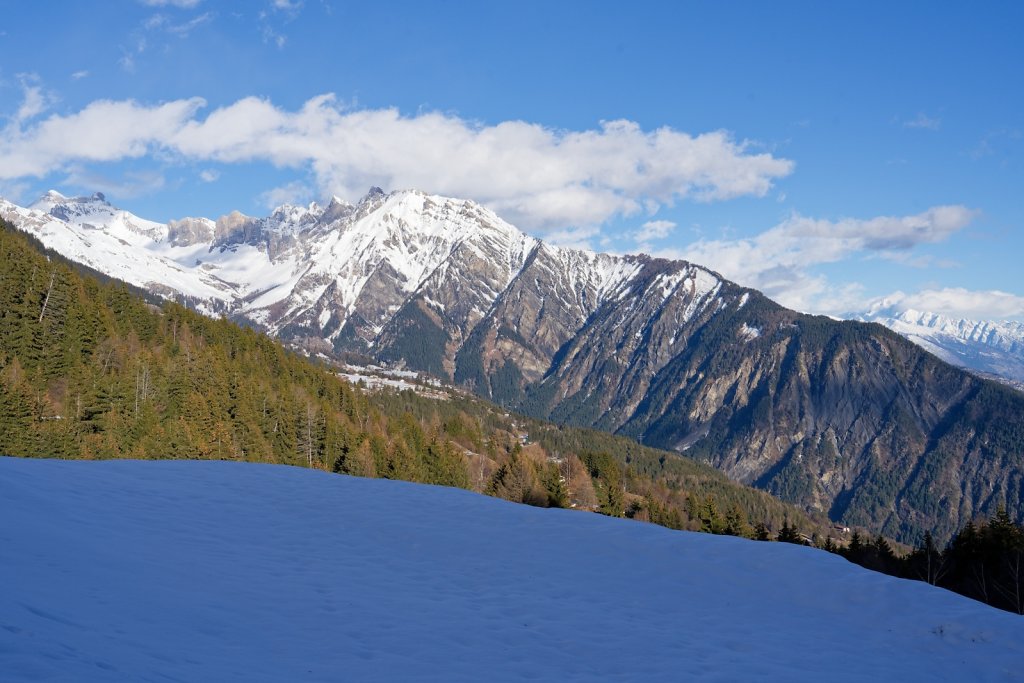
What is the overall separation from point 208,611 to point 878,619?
54.1 feet

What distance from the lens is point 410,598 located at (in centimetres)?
1552

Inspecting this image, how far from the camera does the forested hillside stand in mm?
47281

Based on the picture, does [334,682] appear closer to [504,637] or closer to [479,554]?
[504,637]

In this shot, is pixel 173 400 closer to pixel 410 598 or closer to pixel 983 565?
pixel 410 598

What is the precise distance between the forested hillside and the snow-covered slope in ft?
84.6

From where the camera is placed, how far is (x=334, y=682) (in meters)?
10.3

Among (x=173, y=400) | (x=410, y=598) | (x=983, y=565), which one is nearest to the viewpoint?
(x=410, y=598)

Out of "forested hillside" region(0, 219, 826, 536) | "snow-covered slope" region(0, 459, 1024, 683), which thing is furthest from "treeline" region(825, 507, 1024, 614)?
"snow-covered slope" region(0, 459, 1024, 683)

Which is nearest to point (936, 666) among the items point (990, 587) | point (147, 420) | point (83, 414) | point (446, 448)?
point (990, 587)

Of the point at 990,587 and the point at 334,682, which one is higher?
the point at 334,682

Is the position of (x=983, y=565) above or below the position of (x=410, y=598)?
below

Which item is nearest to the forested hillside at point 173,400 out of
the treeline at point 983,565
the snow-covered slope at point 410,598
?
the treeline at point 983,565

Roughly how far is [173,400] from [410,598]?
50735mm

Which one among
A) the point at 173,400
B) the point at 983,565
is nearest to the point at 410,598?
the point at 983,565
